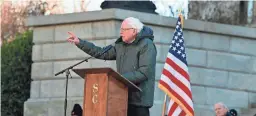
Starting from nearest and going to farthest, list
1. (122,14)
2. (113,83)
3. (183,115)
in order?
1. (113,83)
2. (183,115)
3. (122,14)

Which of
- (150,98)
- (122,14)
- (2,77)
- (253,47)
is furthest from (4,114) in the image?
(150,98)

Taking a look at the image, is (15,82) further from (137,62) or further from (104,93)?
(104,93)

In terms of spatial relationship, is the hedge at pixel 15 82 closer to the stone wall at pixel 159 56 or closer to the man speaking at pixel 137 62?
the stone wall at pixel 159 56

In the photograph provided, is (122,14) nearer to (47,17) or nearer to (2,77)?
(47,17)

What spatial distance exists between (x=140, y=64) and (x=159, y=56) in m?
7.05

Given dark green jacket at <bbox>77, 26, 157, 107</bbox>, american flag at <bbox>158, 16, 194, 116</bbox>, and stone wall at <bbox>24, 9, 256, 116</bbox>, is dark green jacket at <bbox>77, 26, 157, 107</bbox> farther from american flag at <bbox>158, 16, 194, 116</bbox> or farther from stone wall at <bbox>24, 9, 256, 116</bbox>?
stone wall at <bbox>24, 9, 256, 116</bbox>

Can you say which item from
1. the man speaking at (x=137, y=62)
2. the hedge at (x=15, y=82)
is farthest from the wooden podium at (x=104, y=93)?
the hedge at (x=15, y=82)

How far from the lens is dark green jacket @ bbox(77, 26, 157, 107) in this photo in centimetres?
793

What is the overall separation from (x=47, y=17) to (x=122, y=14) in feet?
6.14

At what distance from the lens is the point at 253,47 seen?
1641 centimetres

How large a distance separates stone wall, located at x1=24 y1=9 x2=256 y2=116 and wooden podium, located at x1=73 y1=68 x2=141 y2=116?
669 centimetres

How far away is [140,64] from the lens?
8023 millimetres

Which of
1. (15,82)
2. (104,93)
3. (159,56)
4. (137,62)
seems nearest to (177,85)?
(137,62)

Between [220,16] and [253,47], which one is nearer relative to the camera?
[253,47]
